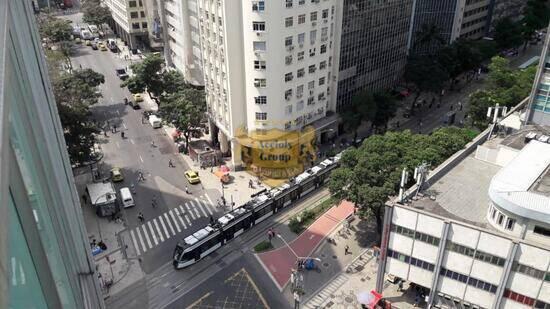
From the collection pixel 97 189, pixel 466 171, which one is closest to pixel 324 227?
pixel 466 171

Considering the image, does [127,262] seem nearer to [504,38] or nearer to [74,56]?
[74,56]

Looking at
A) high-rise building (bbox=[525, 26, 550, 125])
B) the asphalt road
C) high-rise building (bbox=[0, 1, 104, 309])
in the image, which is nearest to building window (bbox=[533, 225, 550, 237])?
high-rise building (bbox=[525, 26, 550, 125])

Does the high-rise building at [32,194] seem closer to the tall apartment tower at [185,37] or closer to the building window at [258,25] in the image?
the building window at [258,25]

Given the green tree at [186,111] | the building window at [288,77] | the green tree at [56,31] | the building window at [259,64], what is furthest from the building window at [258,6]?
the green tree at [56,31]

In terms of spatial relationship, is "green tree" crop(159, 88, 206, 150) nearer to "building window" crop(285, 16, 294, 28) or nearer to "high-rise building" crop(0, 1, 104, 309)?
"building window" crop(285, 16, 294, 28)

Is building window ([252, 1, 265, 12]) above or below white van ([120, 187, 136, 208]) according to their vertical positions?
above

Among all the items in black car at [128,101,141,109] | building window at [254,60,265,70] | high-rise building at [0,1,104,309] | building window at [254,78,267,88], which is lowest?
black car at [128,101,141,109]
